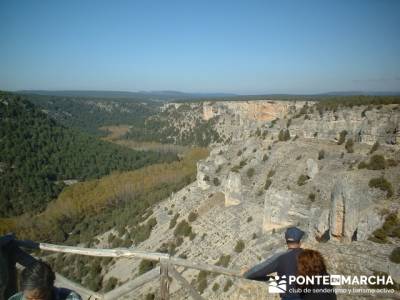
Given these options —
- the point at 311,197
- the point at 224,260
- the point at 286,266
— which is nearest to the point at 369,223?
the point at 286,266

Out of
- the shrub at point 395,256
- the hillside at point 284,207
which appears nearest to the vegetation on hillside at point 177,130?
the hillside at point 284,207

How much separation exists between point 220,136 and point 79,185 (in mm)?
64854

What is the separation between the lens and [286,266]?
517 centimetres

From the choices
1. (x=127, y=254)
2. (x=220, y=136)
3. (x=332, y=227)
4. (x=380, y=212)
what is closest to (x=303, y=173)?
(x=332, y=227)

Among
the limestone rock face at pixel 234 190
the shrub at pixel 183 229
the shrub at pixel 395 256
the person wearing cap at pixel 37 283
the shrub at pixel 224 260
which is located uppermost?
the person wearing cap at pixel 37 283

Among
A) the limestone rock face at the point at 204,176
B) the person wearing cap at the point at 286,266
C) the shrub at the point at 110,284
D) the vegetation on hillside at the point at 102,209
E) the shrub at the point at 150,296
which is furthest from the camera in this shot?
the vegetation on hillside at the point at 102,209

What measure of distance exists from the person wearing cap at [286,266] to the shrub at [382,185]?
550 inches

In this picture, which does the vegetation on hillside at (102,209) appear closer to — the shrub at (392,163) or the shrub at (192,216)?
the shrub at (192,216)

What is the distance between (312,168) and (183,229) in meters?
17.6

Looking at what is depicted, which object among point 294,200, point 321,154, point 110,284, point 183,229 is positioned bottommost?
point 110,284

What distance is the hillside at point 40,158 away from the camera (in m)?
78.8

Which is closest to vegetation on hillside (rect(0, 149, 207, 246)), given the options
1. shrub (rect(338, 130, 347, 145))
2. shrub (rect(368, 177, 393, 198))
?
shrub (rect(338, 130, 347, 145))

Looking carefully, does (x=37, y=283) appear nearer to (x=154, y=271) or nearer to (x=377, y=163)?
(x=154, y=271)

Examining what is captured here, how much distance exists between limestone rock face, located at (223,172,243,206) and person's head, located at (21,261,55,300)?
132 ft
